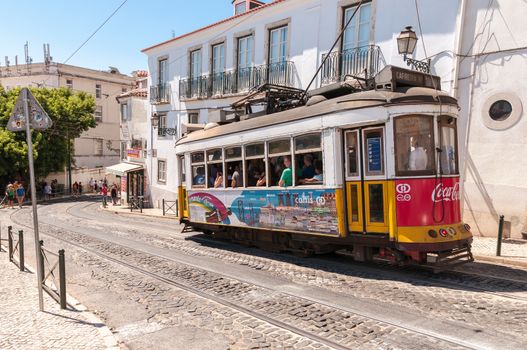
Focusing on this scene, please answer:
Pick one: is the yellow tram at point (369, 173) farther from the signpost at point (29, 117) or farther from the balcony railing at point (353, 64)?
the balcony railing at point (353, 64)

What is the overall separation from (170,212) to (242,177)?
45.7 feet

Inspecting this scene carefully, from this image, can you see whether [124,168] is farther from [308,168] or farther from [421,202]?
[421,202]

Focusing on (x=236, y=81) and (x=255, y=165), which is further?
(x=236, y=81)

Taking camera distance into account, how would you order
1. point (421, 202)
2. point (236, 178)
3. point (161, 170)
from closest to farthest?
point (421, 202), point (236, 178), point (161, 170)

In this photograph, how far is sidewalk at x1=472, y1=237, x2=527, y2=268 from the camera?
28.6 ft

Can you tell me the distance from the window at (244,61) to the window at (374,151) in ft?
42.8

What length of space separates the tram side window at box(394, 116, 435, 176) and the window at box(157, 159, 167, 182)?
807 inches

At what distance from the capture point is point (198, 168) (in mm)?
11961

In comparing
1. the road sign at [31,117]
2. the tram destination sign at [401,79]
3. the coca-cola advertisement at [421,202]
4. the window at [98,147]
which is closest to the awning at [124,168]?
the window at [98,147]

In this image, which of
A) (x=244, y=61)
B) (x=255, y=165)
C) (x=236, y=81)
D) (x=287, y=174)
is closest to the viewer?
(x=287, y=174)

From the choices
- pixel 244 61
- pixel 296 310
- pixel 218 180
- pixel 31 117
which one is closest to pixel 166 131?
pixel 244 61

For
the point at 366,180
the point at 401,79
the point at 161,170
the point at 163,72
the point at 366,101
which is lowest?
the point at 366,180

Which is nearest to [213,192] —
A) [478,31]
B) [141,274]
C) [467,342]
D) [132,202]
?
[141,274]

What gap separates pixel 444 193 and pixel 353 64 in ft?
30.4
